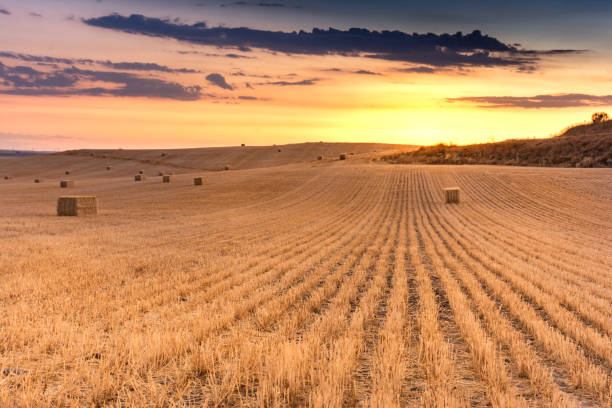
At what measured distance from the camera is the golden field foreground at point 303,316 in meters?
3.83

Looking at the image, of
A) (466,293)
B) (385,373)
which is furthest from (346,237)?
(385,373)

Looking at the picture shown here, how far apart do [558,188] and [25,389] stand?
107 feet

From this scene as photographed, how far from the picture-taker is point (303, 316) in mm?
5855

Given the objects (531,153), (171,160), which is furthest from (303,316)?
(171,160)

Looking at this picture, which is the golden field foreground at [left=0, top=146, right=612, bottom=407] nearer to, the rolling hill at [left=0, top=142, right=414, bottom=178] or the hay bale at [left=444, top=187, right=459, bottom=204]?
the hay bale at [left=444, top=187, right=459, bottom=204]

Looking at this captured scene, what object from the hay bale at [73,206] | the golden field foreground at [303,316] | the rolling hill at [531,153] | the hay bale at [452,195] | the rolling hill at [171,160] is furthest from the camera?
the rolling hill at [171,160]

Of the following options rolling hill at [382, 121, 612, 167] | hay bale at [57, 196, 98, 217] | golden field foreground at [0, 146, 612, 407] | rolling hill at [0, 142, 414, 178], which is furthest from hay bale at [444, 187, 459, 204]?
rolling hill at [0, 142, 414, 178]

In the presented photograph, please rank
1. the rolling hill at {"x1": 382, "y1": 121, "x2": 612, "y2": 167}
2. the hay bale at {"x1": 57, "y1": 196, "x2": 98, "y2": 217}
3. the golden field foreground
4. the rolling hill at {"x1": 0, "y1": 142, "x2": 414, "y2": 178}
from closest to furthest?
the golden field foreground → the hay bale at {"x1": 57, "y1": 196, "x2": 98, "y2": 217} → the rolling hill at {"x1": 382, "y1": 121, "x2": 612, "y2": 167} → the rolling hill at {"x1": 0, "y1": 142, "x2": 414, "y2": 178}

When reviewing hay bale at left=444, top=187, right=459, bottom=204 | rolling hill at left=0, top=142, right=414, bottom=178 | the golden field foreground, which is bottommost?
the golden field foreground

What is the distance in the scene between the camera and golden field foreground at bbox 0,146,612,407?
3830mm

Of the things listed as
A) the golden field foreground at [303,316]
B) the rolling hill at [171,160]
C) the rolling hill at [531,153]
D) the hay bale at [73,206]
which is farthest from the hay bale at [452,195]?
the rolling hill at [171,160]

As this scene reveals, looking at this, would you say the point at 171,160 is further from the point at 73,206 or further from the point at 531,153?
the point at 73,206

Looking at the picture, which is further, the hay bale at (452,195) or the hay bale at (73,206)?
the hay bale at (452,195)

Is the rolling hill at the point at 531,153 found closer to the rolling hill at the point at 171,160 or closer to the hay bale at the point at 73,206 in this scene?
the rolling hill at the point at 171,160
